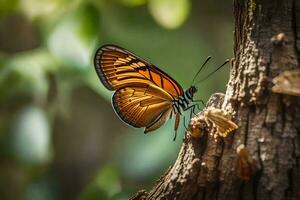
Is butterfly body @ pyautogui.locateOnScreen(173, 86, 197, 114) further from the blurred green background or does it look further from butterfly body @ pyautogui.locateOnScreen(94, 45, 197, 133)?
the blurred green background

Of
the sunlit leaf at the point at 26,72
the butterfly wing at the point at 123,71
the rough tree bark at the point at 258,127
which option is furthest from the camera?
Result: the sunlit leaf at the point at 26,72

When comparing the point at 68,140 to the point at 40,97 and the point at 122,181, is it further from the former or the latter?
the point at 122,181

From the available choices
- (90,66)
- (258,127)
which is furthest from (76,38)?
(258,127)

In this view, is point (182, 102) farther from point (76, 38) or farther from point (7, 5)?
point (7, 5)

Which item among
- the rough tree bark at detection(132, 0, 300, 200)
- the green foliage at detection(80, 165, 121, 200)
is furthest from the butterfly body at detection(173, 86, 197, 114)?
the green foliage at detection(80, 165, 121, 200)

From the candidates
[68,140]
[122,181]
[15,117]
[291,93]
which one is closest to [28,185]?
[15,117]

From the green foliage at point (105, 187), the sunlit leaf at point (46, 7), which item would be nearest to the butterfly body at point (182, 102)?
the green foliage at point (105, 187)

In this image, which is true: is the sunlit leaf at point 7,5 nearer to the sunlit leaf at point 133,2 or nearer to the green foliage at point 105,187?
the sunlit leaf at point 133,2
